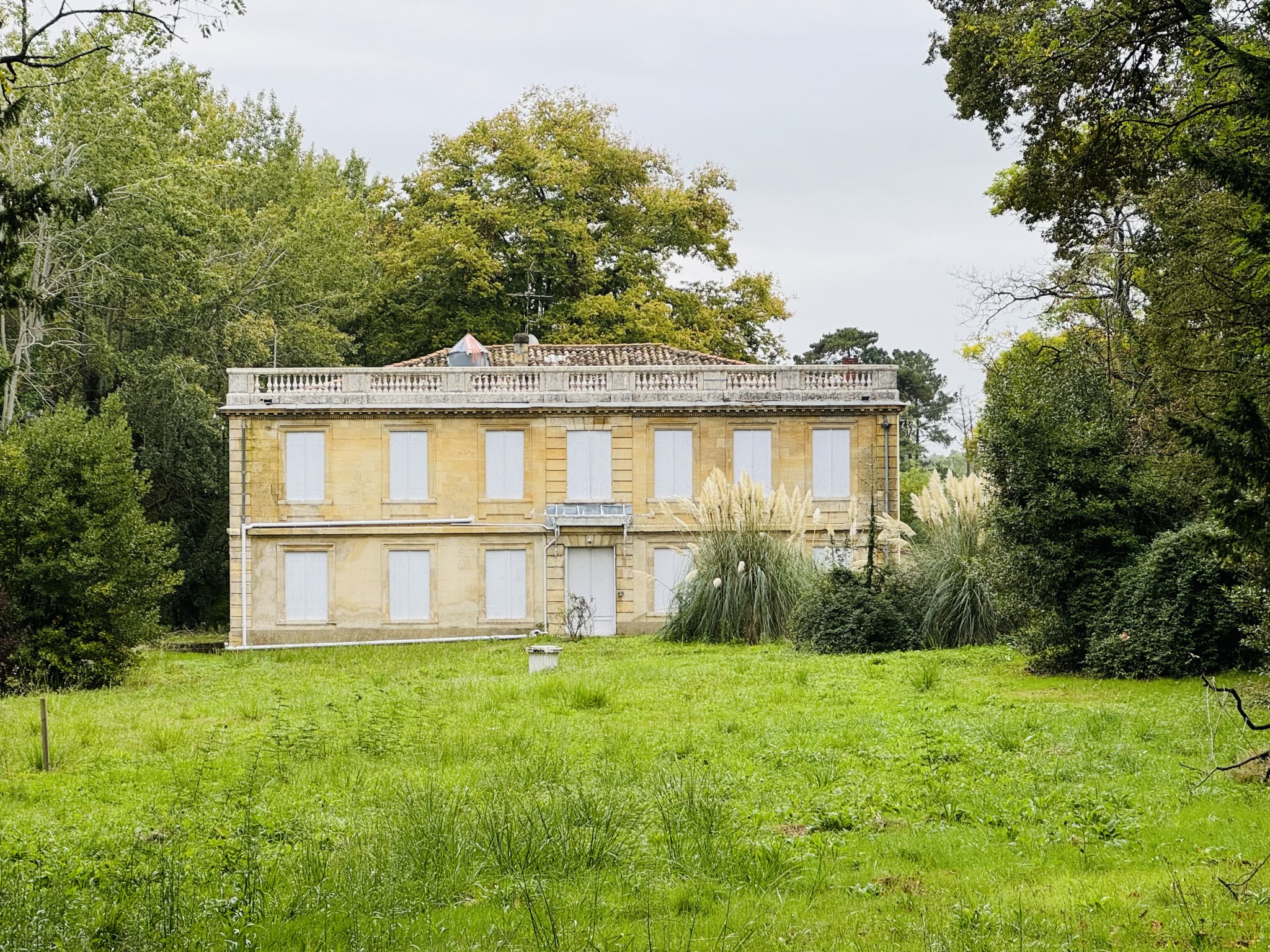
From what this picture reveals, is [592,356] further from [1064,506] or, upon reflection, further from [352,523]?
[1064,506]

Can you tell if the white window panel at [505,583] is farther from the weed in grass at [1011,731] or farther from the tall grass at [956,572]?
the weed in grass at [1011,731]

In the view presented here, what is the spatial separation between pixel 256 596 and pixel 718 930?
23330 mm

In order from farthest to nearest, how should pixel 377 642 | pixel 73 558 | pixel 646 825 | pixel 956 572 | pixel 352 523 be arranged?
pixel 352 523
pixel 377 642
pixel 956 572
pixel 73 558
pixel 646 825

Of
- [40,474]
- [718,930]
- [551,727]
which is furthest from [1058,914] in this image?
[40,474]

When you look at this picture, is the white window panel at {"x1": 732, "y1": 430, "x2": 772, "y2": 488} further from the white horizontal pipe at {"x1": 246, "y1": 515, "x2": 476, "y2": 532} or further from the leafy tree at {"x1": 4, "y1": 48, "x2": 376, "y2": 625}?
the leafy tree at {"x1": 4, "y1": 48, "x2": 376, "y2": 625}

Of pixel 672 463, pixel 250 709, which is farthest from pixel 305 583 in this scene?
pixel 250 709

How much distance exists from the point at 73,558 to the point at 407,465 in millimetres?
10710

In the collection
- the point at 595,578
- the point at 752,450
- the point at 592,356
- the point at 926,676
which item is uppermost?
the point at 592,356

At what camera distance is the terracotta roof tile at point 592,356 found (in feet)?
97.6

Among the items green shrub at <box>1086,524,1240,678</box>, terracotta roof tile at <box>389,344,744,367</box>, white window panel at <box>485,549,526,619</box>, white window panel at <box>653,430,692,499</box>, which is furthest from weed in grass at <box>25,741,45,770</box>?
terracotta roof tile at <box>389,344,744,367</box>

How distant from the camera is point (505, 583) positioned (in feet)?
91.0

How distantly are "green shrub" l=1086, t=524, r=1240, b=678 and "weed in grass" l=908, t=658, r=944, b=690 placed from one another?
174 cm

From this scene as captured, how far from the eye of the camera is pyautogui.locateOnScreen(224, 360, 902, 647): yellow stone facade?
2747cm

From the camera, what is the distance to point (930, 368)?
64000 millimetres
